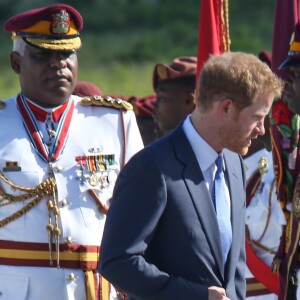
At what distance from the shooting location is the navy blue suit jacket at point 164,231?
232 inches

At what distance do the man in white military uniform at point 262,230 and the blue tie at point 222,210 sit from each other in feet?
8.85

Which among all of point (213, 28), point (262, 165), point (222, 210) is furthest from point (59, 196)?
point (262, 165)

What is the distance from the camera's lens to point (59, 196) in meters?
7.15

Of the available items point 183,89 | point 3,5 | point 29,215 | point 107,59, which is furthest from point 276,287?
point 3,5

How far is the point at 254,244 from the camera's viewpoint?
9.05 meters

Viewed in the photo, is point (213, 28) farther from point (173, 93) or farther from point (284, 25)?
point (173, 93)

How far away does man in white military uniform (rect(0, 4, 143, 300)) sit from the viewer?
7.09 metres

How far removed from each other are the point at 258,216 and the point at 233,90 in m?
3.11

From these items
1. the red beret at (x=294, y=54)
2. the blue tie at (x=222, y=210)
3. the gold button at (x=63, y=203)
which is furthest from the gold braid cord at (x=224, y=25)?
the blue tie at (x=222, y=210)

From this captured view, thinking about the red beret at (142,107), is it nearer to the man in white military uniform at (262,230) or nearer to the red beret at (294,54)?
the man in white military uniform at (262,230)

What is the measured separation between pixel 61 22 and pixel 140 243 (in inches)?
73.3

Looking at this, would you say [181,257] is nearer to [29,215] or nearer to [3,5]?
[29,215]

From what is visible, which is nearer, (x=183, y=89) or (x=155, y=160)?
(x=155, y=160)

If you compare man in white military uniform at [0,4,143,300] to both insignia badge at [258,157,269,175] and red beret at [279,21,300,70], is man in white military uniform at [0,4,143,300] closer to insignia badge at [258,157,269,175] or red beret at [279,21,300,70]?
red beret at [279,21,300,70]
